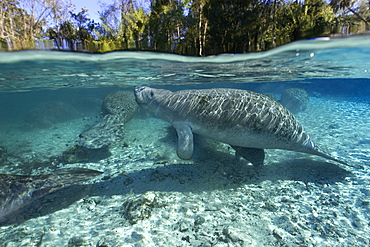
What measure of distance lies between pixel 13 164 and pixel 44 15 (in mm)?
4748

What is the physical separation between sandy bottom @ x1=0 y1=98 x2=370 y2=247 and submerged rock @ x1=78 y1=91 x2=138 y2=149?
2.81 feet

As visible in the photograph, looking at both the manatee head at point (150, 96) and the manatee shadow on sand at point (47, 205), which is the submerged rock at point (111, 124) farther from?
the manatee head at point (150, 96)

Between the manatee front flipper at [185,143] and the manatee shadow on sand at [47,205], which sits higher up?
the manatee front flipper at [185,143]

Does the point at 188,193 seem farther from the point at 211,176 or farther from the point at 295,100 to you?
the point at 295,100

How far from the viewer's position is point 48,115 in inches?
536

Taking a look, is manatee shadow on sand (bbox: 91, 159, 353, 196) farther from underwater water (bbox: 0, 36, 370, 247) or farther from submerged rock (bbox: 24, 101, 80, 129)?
submerged rock (bbox: 24, 101, 80, 129)

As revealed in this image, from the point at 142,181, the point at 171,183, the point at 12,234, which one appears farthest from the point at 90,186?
the point at 171,183

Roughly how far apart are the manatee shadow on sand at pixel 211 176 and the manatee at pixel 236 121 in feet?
1.99

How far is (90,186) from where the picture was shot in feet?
14.8

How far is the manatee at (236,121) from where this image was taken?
4062 millimetres

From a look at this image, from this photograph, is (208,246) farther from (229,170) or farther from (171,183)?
(229,170)

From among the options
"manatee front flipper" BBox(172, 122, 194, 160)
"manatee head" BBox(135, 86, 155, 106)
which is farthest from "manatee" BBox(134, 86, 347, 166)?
"manatee head" BBox(135, 86, 155, 106)

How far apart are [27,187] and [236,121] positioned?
13.9ft

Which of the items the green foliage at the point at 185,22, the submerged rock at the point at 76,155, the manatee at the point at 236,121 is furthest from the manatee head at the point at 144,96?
the submerged rock at the point at 76,155
